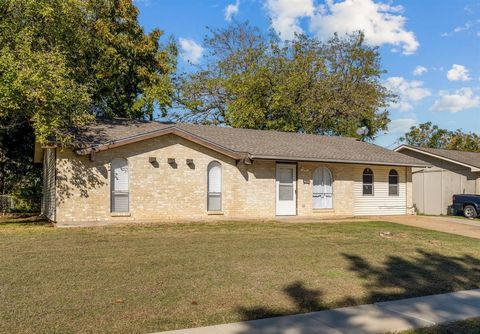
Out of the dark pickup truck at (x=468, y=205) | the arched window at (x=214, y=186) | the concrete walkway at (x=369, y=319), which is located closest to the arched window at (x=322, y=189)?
the arched window at (x=214, y=186)

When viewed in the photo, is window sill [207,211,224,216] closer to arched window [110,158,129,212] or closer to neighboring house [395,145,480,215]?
arched window [110,158,129,212]

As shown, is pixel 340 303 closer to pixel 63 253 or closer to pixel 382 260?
pixel 382 260

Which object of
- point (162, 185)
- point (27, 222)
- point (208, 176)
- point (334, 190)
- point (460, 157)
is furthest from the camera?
point (460, 157)

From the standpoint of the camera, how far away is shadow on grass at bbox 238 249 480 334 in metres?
6.01

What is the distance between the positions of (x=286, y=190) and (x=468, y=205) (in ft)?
33.7

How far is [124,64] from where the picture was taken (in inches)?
875

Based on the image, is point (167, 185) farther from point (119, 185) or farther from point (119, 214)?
point (119, 214)

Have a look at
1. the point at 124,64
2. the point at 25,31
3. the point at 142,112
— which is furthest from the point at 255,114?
the point at 25,31

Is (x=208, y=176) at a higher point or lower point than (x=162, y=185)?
higher

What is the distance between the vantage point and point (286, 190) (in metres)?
19.7

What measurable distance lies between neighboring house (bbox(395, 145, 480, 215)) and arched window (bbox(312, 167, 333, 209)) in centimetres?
697

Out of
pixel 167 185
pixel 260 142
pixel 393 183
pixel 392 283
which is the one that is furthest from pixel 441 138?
pixel 392 283

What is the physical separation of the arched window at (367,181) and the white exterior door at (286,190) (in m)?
3.98

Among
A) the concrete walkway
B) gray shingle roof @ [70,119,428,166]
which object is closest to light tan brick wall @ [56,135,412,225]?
gray shingle roof @ [70,119,428,166]
